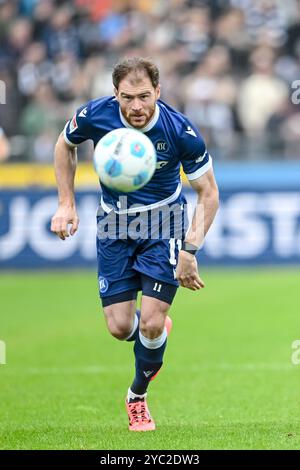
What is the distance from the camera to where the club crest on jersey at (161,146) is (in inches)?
283

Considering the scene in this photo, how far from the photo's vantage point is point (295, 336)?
11953mm

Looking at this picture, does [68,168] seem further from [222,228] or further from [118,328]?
[222,228]

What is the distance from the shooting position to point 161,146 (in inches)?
284

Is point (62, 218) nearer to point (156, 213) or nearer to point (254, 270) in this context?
point (156, 213)

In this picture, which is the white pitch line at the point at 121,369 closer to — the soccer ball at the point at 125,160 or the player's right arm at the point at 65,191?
the player's right arm at the point at 65,191

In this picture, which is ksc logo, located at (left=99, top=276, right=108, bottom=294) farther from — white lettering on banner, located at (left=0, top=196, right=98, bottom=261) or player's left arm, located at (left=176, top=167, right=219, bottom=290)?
white lettering on banner, located at (left=0, top=196, right=98, bottom=261)

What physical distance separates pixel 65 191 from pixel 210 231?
412 inches

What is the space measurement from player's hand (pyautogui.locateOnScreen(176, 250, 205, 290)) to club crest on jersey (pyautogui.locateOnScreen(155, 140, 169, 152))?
76 cm

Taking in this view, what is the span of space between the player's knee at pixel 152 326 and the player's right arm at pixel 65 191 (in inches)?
32.0

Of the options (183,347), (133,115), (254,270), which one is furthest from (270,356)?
(254,270)

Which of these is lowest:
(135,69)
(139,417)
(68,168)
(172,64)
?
(139,417)

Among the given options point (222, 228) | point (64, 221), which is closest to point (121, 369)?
point (64, 221)

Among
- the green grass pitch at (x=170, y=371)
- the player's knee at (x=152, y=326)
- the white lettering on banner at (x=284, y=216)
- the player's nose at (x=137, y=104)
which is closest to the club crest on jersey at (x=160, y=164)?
the player's nose at (x=137, y=104)
